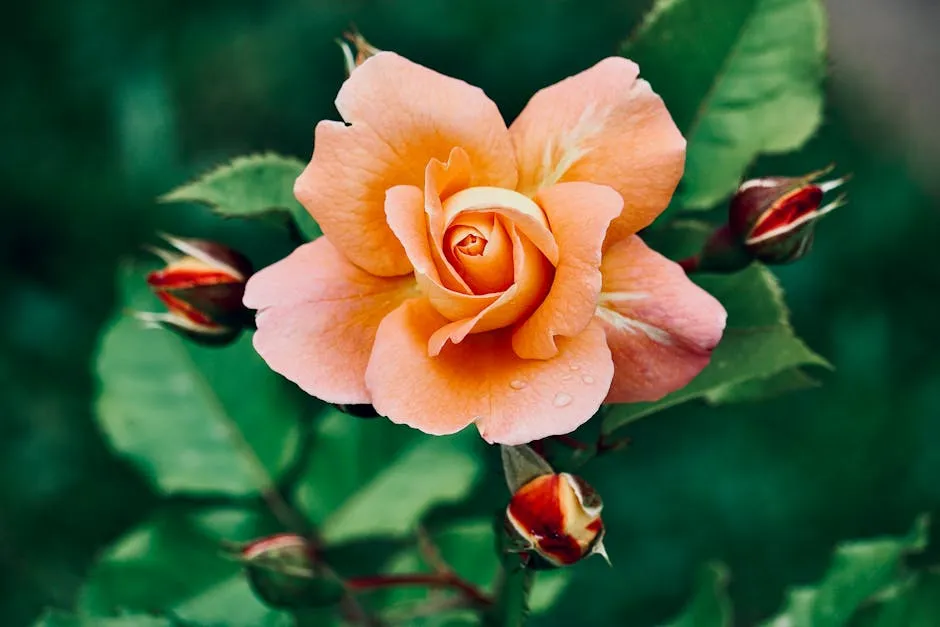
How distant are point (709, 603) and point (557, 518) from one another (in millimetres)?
470

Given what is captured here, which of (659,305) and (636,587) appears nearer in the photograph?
(659,305)

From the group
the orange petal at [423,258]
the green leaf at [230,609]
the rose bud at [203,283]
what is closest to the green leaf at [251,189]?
the rose bud at [203,283]

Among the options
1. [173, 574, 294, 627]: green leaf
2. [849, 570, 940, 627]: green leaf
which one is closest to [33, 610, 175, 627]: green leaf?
[173, 574, 294, 627]: green leaf

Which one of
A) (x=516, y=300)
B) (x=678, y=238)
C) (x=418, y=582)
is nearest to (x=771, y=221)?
(x=678, y=238)

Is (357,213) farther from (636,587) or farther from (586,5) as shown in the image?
(586,5)

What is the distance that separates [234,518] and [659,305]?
2.18 feet

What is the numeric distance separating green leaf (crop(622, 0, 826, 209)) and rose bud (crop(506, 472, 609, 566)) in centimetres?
30

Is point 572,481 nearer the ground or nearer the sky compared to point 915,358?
nearer the sky

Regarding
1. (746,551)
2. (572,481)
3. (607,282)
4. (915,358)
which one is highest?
(607,282)

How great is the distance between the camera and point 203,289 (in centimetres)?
78

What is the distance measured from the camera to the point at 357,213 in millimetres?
672

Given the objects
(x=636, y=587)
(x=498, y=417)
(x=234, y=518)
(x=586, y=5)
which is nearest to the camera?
(x=498, y=417)

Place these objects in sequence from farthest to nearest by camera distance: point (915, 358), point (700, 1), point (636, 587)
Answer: point (915, 358) < point (636, 587) < point (700, 1)

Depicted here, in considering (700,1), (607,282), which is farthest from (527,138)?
(700,1)
